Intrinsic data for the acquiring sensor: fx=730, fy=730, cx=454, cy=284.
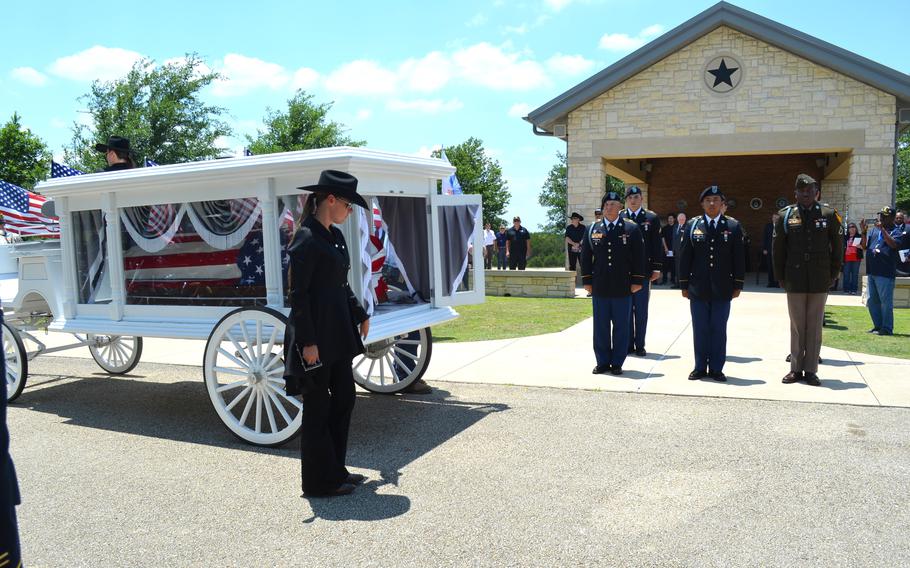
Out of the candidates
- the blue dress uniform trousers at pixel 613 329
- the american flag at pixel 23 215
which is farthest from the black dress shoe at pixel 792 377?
the american flag at pixel 23 215

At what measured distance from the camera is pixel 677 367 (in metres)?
8.13

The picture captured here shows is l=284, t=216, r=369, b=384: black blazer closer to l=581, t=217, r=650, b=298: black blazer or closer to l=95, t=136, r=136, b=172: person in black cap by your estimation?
l=95, t=136, r=136, b=172: person in black cap

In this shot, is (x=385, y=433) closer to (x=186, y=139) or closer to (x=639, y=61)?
(x=639, y=61)

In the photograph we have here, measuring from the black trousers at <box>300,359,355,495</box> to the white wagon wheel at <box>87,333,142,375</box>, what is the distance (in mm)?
4640

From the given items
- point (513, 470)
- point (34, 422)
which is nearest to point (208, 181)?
point (34, 422)

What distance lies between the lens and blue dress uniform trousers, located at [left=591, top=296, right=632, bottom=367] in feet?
25.7

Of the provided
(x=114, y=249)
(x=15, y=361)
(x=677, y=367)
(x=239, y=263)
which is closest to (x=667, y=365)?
(x=677, y=367)

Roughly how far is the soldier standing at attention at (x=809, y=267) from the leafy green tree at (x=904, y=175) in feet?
164

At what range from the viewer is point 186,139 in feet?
94.0

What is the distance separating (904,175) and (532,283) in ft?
168

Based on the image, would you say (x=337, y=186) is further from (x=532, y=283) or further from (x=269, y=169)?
(x=532, y=283)

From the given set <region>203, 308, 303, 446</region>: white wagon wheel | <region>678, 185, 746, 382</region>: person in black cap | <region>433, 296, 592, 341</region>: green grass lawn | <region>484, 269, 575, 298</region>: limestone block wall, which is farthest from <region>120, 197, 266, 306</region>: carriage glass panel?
<region>484, 269, 575, 298</region>: limestone block wall

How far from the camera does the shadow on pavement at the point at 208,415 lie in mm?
5496

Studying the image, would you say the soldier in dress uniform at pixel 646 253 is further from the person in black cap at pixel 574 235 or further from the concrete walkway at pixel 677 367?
the person in black cap at pixel 574 235
